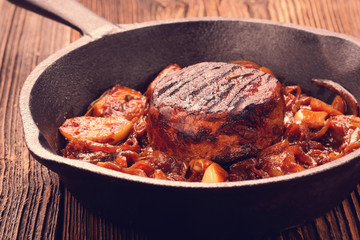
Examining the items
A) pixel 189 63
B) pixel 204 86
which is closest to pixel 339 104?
pixel 204 86

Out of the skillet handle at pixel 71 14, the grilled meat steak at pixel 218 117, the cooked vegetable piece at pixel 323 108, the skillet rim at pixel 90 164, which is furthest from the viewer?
the skillet handle at pixel 71 14

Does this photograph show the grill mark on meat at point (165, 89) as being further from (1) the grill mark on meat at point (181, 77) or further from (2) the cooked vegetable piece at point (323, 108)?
(2) the cooked vegetable piece at point (323, 108)

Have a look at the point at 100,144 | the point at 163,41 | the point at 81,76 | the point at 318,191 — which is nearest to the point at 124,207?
the point at 100,144

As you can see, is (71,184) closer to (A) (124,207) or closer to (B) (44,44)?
(A) (124,207)

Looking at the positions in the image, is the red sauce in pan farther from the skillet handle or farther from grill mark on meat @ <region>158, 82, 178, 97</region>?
the skillet handle

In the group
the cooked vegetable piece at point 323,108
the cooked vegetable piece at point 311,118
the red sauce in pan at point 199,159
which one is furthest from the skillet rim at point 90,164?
the cooked vegetable piece at point 311,118

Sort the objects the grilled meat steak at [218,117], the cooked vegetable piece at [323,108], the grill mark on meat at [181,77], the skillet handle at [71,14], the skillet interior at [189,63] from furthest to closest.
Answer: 1. the skillet handle at [71,14]
2. the cooked vegetable piece at [323,108]
3. the grill mark on meat at [181,77]
4. the grilled meat steak at [218,117]
5. the skillet interior at [189,63]

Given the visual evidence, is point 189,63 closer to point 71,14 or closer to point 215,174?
point 71,14

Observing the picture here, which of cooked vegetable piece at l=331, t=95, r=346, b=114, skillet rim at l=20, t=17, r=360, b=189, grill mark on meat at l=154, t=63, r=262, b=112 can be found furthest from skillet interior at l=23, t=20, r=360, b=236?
grill mark on meat at l=154, t=63, r=262, b=112
